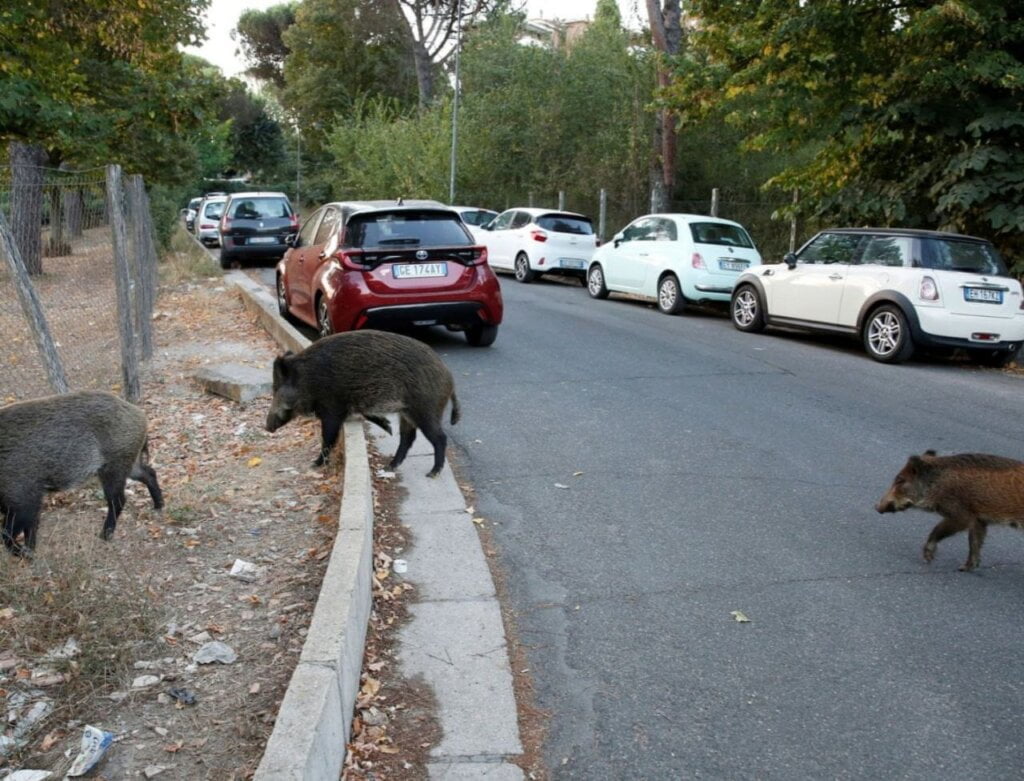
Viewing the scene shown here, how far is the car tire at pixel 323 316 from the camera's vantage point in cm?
1096

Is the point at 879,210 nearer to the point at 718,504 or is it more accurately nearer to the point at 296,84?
the point at 718,504

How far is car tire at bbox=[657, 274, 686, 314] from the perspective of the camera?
16578 millimetres

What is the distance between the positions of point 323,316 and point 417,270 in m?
1.34

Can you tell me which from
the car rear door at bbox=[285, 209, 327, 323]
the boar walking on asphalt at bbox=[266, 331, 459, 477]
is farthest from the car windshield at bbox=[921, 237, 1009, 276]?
the boar walking on asphalt at bbox=[266, 331, 459, 477]

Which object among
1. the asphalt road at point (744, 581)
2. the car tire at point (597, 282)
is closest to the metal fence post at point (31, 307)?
the asphalt road at point (744, 581)

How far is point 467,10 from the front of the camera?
157ft

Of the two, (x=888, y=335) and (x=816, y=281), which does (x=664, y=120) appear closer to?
(x=816, y=281)

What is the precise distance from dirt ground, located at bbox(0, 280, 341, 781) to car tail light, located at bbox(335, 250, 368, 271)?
14.0 ft

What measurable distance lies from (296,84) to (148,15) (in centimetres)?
4243

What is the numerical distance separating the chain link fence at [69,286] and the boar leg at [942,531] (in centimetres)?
554

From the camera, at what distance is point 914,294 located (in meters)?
11.8

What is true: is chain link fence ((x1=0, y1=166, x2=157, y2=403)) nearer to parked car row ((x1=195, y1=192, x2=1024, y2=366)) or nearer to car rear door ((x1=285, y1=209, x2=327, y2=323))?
car rear door ((x1=285, y1=209, x2=327, y2=323))

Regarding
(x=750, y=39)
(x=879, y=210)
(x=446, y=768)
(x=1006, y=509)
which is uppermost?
(x=750, y=39)

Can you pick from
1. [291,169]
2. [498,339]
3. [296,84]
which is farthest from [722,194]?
[291,169]
